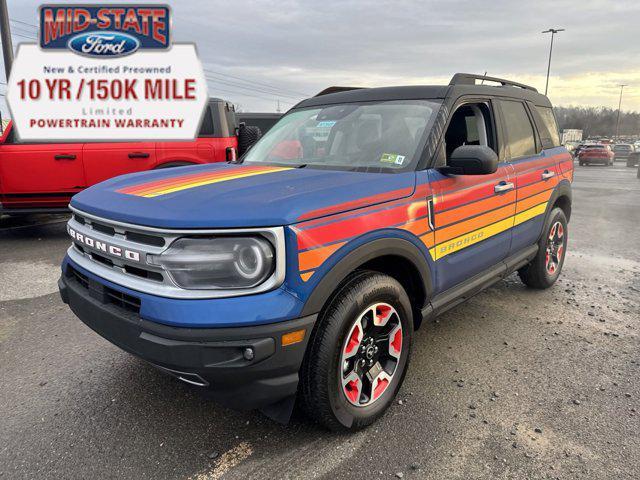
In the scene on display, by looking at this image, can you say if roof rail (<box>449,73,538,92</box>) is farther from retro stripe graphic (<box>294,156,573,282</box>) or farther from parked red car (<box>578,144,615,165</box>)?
parked red car (<box>578,144,615,165</box>)

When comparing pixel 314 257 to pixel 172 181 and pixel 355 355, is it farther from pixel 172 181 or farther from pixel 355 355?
pixel 172 181

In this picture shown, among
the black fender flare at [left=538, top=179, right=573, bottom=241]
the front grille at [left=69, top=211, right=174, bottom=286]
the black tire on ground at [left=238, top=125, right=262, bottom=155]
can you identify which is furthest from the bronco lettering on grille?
the black tire on ground at [left=238, top=125, right=262, bottom=155]

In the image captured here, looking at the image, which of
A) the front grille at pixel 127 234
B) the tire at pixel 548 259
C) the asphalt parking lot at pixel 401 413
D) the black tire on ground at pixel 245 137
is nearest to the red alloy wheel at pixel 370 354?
the asphalt parking lot at pixel 401 413

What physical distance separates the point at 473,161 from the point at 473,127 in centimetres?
97

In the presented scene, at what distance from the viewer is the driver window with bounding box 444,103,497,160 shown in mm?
3355

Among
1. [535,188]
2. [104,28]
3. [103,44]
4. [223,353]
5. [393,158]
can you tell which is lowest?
[223,353]

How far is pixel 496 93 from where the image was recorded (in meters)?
3.65

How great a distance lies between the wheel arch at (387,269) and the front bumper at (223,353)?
0.46ft

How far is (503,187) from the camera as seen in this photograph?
343 cm

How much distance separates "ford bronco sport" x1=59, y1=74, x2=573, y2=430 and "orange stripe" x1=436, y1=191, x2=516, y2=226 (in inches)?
0.4

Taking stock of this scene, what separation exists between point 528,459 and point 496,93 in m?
2.66

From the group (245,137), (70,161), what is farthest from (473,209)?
(70,161)

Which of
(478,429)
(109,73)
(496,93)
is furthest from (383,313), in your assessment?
(109,73)

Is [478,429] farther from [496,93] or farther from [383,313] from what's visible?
[496,93]
